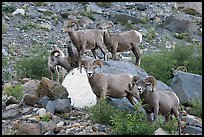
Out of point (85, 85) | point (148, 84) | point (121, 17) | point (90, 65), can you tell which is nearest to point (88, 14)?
point (121, 17)

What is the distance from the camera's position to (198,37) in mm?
33531

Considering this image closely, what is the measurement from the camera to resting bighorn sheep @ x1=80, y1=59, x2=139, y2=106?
44.4 ft

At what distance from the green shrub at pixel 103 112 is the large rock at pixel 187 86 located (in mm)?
5253

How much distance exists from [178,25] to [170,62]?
37.2 feet

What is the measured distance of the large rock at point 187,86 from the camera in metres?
18.0

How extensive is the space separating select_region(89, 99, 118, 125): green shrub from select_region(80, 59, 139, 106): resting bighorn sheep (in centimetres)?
54

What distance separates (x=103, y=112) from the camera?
12828mm

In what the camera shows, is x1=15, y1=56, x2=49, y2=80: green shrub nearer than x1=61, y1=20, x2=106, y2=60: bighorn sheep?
No

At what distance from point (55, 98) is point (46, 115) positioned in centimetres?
94

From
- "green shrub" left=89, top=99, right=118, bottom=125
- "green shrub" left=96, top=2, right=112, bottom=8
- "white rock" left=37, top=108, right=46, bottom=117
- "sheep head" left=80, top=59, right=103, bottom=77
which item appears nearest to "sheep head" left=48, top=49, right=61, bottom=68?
"white rock" left=37, top=108, right=46, bottom=117

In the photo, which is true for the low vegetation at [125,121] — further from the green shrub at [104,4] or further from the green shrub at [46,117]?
the green shrub at [104,4]

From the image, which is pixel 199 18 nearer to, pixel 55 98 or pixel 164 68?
pixel 164 68

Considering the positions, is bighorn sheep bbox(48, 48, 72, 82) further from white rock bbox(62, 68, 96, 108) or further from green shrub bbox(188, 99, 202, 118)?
green shrub bbox(188, 99, 202, 118)

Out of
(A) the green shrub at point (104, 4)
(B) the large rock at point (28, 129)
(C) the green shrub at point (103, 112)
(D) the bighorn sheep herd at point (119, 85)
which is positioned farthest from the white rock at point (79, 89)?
(A) the green shrub at point (104, 4)
